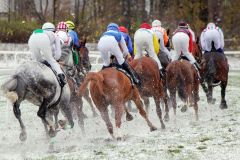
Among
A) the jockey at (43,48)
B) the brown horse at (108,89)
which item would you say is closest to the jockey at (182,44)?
the brown horse at (108,89)

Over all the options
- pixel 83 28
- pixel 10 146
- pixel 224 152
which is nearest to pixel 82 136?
pixel 10 146

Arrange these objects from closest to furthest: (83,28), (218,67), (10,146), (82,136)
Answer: (10,146) < (82,136) < (218,67) < (83,28)

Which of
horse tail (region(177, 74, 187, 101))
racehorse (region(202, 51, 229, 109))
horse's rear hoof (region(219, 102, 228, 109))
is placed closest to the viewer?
horse tail (region(177, 74, 187, 101))

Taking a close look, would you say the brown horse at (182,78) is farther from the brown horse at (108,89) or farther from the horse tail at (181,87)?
the brown horse at (108,89)

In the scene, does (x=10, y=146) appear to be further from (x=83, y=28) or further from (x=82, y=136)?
(x=83, y=28)

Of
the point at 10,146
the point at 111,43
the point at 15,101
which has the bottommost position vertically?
the point at 10,146

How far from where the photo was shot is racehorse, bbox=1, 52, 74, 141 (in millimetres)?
11388

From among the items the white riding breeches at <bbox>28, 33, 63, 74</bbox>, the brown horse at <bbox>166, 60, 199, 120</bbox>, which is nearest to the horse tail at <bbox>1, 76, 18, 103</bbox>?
the white riding breeches at <bbox>28, 33, 63, 74</bbox>

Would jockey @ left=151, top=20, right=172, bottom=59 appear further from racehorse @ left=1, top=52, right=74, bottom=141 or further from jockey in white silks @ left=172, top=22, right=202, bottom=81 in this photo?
racehorse @ left=1, top=52, right=74, bottom=141

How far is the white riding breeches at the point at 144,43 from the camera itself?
1430cm

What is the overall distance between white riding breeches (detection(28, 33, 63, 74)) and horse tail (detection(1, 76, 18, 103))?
0.90 metres

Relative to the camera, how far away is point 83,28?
131 ft

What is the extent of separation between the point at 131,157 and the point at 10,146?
9.97ft

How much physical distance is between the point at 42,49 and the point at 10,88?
1099 mm
